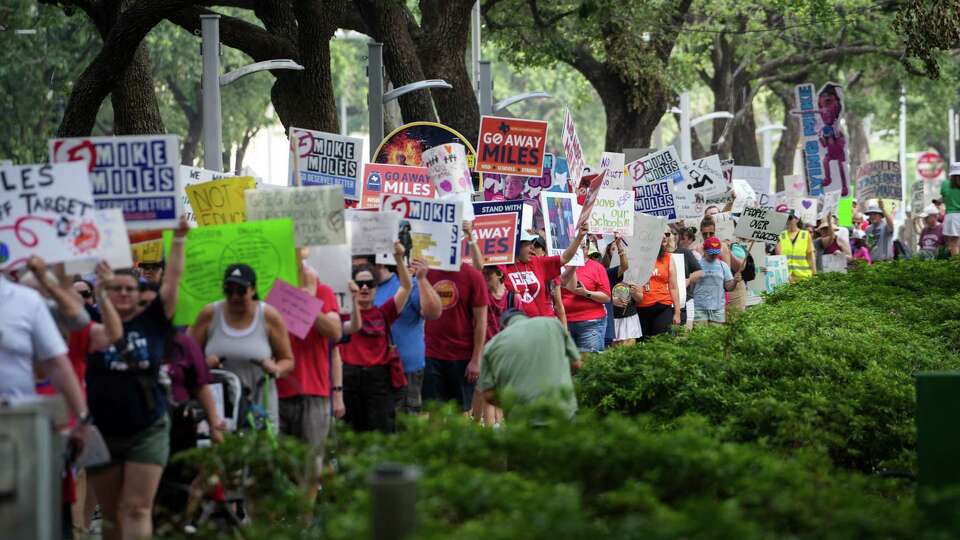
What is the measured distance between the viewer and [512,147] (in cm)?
1691

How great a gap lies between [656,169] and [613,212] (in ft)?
10.3

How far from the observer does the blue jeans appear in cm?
1595

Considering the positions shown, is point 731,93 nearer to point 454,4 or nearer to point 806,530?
point 454,4

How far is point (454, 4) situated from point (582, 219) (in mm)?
8582

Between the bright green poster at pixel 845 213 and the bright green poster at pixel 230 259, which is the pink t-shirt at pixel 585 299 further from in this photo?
the bright green poster at pixel 845 213

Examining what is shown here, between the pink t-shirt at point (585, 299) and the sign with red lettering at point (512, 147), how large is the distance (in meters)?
1.49

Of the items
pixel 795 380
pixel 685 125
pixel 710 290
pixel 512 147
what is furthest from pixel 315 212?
pixel 685 125

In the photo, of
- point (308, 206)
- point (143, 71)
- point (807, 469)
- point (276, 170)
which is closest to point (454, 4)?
point (143, 71)

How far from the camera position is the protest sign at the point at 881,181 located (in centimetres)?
3397

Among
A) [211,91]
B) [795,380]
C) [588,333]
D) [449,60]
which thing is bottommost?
[795,380]

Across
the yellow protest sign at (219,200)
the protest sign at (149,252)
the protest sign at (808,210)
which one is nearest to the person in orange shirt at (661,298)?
the protest sign at (149,252)

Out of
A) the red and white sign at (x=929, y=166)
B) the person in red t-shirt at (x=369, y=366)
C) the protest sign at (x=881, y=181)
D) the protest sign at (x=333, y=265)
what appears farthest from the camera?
the red and white sign at (x=929, y=166)

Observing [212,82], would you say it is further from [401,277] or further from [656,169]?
[401,277]

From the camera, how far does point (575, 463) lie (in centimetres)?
735
